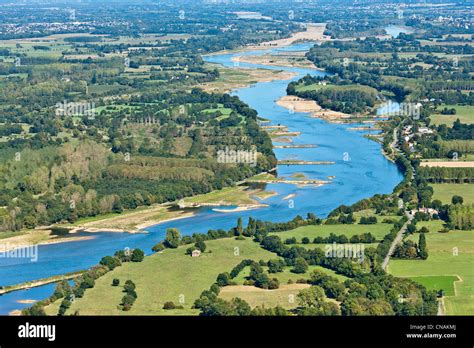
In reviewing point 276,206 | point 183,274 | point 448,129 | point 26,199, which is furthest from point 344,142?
point 183,274

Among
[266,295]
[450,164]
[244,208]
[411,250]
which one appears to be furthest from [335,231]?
[450,164]

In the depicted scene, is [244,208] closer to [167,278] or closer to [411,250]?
[411,250]

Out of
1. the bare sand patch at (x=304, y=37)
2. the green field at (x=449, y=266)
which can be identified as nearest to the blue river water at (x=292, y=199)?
the green field at (x=449, y=266)

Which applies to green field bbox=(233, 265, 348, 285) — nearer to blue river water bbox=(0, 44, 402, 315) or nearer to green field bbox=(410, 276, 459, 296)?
green field bbox=(410, 276, 459, 296)

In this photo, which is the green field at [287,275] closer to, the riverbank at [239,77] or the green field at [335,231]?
the green field at [335,231]
